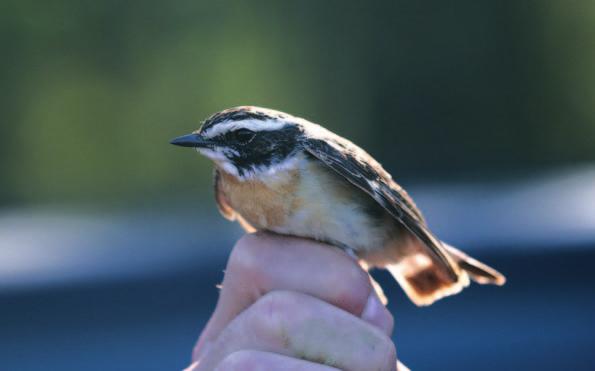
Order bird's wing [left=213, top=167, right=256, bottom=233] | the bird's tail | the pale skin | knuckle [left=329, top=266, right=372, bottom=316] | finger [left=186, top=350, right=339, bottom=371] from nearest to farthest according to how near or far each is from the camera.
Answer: finger [left=186, top=350, right=339, bottom=371], the pale skin, knuckle [left=329, top=266, right=372, bottom=316], bird's wing [left=213, top=167, right=256, bottom=233], the bird's tail

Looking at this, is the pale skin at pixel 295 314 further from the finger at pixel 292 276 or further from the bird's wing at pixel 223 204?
the bird's wing at pixel 223 204

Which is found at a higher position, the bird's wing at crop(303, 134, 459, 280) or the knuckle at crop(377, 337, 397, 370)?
the bird's wing at crop(303, 134, 459, 280)

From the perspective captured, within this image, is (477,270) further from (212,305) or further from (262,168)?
(212,305)

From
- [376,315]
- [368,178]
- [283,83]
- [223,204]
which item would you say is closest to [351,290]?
[376,315]

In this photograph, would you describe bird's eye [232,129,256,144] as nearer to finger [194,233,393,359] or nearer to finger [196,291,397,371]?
finger [194,233,393,359]

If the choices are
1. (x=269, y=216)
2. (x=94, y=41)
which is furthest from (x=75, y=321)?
(x=94, y=41)

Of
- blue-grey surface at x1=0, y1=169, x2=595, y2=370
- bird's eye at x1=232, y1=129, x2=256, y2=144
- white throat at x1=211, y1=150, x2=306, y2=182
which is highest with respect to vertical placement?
bird's eye at x1=232, y1=129, x2=256, y2=144

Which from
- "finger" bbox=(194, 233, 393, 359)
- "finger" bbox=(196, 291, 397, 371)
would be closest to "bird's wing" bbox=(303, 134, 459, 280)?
"finger" bbox=(194, 233, 393, 359)
